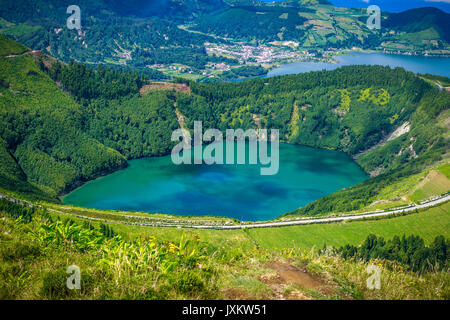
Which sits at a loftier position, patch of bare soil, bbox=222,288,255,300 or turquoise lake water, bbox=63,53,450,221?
patch of bare soil, bbox=222,288,255,300

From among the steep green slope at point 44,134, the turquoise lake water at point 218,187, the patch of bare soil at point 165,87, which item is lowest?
the turquoise lake water at point 218,187

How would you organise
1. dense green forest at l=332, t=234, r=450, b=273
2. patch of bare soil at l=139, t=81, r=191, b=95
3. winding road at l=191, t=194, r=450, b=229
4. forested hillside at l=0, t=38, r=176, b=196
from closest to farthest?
dense green forest at l=332, t=234, r=450, b=273 → winding road at l=191, t=194, r=450, b=229 → forested hillside at l=0, t=38, r=176, b=196 → patch of bare soil at l=139, t=81, r=191, b=95

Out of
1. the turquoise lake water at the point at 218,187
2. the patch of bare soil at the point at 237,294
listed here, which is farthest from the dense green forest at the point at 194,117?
the patch of bare soil at the point at 237,294

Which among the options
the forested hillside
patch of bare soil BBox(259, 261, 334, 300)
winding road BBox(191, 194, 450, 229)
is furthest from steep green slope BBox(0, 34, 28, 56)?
patch of bare soil BBox(259, 261, 334, 300)

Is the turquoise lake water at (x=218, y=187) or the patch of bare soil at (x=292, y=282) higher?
the patch of bare soil at (x=292, y=282)

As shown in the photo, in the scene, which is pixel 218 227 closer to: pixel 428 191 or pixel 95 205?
pixel 95 205

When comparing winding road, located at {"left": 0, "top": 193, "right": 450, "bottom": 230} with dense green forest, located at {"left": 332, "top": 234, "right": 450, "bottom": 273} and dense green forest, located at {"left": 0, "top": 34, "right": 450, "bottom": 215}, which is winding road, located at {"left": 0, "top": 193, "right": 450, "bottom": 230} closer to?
dense green forest, located at {"left": 0, "top": 34, "right": 450, "bottom": 215}

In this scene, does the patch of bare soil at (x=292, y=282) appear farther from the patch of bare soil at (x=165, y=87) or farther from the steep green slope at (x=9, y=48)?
the patch of bare soil at (x=165, y=87)
